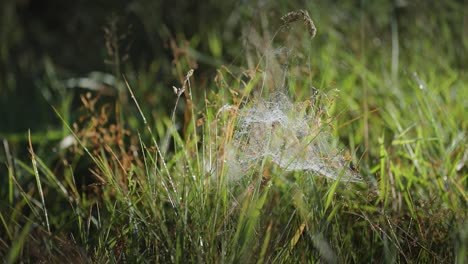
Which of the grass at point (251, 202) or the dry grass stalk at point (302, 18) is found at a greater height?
the dry grass stalk at point (302, 18)

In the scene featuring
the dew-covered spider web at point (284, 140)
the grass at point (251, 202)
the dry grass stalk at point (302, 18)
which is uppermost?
the dry grass stalk at point (302, 18)

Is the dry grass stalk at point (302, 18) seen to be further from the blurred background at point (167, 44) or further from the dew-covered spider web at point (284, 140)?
the blurred background at point (167, 44)

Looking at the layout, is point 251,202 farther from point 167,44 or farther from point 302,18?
point 167,44

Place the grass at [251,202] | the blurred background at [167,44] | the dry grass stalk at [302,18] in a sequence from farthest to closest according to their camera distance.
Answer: the blurred background at [167,44] < the dry grass stalk at [302,18] < the grass at [251,202]

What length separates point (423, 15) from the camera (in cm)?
330

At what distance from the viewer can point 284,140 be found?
5.12 ft

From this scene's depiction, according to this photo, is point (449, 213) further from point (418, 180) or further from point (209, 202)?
point (209, 202)

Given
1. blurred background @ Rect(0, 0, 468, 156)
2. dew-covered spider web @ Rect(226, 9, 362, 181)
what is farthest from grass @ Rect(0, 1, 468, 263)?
blurred background @ Rect(0, 0, 468, 156)

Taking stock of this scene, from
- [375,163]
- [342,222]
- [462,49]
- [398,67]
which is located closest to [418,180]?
[375,163]

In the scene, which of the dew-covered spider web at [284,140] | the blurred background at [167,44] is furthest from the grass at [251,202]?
the blurred background at [167,44]

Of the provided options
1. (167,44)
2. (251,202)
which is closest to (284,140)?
(251,202)

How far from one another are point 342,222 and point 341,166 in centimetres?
18

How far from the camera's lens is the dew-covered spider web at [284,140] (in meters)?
1.51

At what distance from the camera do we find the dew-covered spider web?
4.95ft
